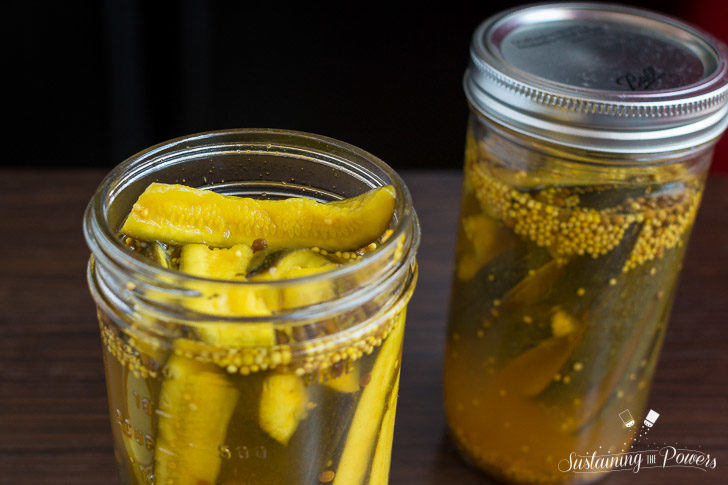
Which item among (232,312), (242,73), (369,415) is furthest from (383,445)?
(242,73)

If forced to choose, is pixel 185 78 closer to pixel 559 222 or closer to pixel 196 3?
pixel 196 3

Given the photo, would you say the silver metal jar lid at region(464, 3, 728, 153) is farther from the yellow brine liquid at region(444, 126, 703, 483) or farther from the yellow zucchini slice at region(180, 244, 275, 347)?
the yellow zucchini slice at region(180, 244, 275, 347)

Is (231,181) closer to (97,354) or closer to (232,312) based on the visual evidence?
(232,312)

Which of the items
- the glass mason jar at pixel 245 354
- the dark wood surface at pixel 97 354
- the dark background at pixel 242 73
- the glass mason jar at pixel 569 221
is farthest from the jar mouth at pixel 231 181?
the dark background at pixel 242 73

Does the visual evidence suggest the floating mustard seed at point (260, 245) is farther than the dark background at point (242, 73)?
No

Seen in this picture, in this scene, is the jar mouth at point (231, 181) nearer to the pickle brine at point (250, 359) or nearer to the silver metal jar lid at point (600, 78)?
the pickle brine at point (250, 359)

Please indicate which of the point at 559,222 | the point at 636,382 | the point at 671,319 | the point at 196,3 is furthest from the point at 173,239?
the point at 196,3

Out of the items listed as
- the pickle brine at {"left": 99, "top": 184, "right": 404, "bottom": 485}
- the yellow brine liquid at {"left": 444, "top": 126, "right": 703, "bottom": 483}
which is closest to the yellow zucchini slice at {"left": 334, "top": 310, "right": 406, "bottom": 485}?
the pickle brine at {"left": 99, "top": 184, "right": 404, "bottom": 485}
